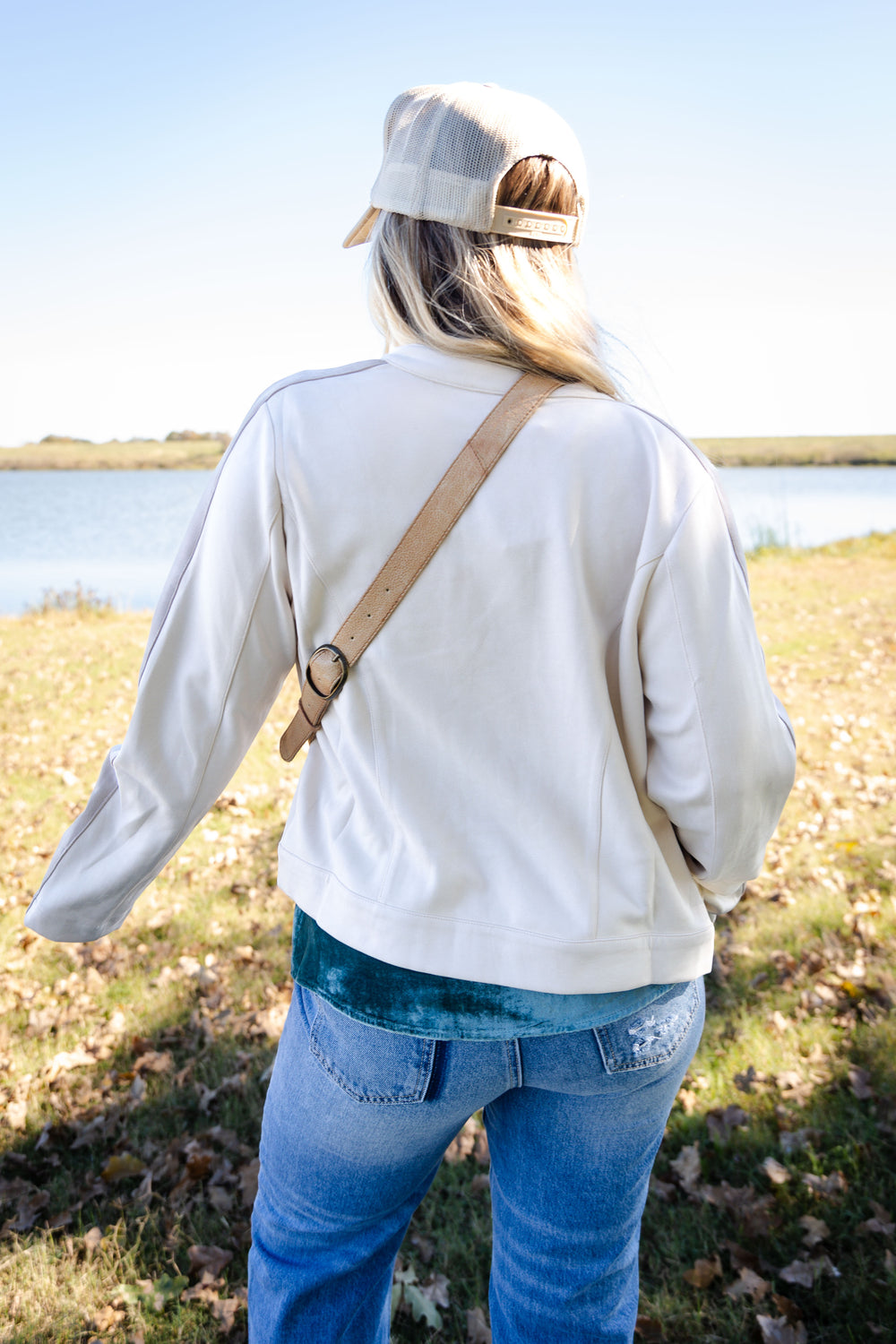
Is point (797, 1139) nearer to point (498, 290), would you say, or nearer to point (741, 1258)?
point (741, 1258)

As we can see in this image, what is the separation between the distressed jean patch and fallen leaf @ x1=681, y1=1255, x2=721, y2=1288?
Result: 5.27 feet

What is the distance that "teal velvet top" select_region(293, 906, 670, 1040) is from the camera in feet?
3.97

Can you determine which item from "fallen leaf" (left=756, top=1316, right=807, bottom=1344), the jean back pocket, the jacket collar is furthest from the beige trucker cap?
"fallen leaf" (left=756, top=1316, right=807, bottom=1344)

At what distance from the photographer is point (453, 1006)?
1214mm

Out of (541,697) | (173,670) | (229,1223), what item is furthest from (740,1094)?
(173,670)

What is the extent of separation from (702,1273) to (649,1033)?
1687 millimetres

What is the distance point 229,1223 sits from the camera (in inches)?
103

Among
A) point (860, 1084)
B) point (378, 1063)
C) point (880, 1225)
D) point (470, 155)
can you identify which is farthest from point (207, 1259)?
point (470, 155)

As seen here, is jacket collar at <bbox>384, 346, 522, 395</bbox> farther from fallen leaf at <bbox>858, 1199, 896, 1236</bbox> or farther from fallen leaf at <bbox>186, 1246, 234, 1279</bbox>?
fallen leaf at <bbox>858, 1199, 896, 1236</bbox>

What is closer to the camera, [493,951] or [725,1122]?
[493,951]

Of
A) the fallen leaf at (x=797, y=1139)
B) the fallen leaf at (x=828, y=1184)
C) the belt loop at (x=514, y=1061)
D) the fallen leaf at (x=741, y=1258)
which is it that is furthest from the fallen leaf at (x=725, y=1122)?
the belt loop at (x=514, y=1061)

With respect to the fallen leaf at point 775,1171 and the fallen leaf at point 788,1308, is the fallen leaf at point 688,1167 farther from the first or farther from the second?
the fallen leaf at point 788,1308

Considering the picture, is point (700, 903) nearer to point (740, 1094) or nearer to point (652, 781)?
point (652, 781)

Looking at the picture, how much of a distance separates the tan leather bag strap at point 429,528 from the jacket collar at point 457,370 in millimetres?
23
